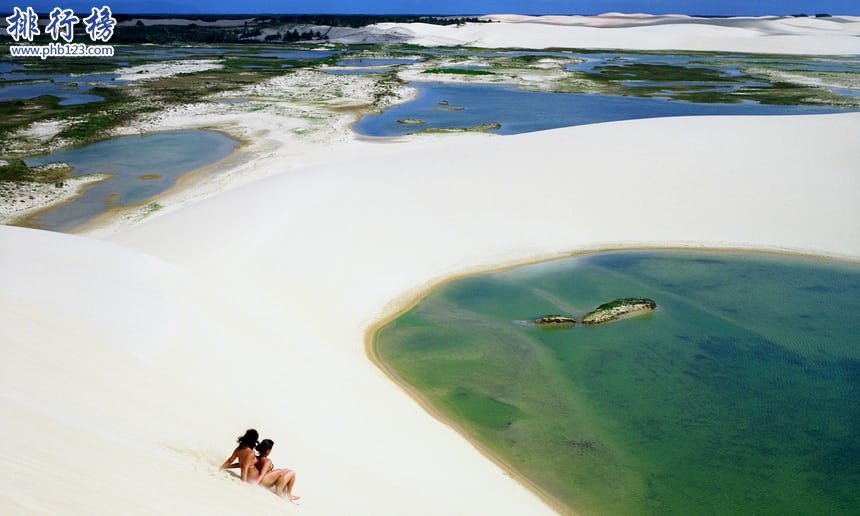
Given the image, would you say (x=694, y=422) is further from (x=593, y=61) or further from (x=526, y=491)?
(x=593, y=61)

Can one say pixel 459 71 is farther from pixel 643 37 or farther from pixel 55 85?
pixel 643 37

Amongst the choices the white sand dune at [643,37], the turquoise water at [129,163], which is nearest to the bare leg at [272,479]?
the turquoise water at [129,163]

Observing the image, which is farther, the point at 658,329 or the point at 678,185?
the point at 678,185

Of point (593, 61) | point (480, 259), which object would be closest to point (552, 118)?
point (480, 259)

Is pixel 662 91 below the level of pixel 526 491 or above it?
above

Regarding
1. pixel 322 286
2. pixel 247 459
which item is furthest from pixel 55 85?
pixel 247 459

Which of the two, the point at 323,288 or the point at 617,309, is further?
the point at 617,309

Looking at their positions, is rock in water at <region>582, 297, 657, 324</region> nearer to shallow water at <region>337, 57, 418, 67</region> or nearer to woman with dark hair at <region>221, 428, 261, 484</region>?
woman with dark hair at <region>221, 428, 261, 484</region>
